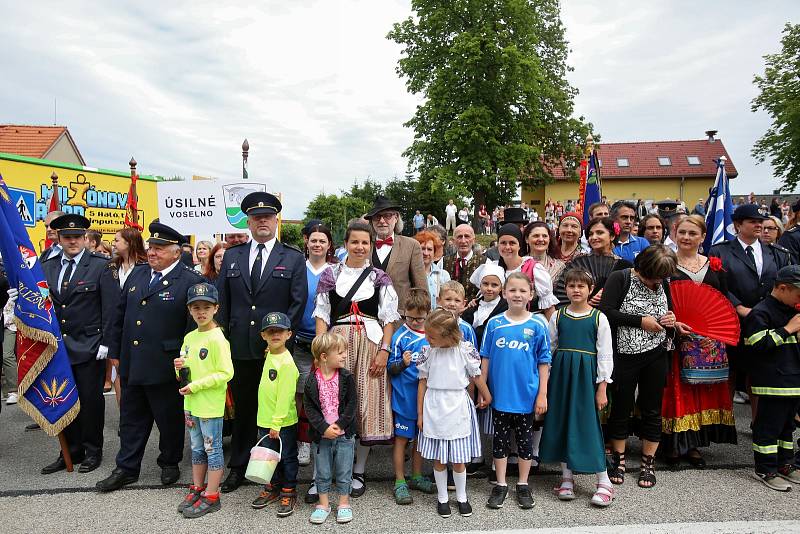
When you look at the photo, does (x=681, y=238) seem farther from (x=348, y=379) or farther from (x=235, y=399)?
(x=235, y=399)

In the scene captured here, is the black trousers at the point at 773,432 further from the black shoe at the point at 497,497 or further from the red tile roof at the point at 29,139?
the red tile roof at the point at 29,139

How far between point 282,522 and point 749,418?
5.20 metres

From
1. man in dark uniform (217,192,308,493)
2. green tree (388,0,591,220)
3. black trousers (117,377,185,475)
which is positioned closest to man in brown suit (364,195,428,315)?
man in dark uniform (217,192,308,493)

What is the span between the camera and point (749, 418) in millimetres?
5809

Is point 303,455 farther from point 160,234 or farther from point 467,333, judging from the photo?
point 160,234

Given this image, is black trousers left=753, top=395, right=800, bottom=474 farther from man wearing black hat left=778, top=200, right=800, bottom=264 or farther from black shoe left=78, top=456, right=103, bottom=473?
black shoe left=78, top=456, right=103, bottom=473

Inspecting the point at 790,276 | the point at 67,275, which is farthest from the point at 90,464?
the point at 790,276

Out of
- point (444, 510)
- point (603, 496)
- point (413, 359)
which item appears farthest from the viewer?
point (413, 359)

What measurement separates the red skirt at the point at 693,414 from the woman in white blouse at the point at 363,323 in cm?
249

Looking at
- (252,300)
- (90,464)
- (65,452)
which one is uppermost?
(252,300)

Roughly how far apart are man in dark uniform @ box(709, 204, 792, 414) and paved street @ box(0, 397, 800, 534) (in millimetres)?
1021

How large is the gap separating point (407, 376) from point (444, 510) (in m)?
1.00

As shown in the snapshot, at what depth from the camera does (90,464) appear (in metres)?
→ 4.70

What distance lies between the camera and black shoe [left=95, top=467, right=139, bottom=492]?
4.20m
